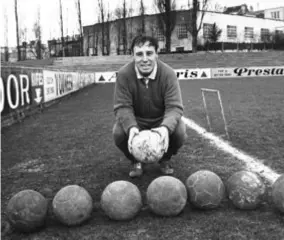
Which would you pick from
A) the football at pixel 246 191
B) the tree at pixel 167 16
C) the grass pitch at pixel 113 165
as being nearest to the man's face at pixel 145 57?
the grass pitch at pixel 113 165

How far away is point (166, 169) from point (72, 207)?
5.94 ft

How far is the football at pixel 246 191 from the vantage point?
366 cm

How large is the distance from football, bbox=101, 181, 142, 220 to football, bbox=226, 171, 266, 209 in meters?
0.93

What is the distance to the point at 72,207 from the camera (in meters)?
3.49

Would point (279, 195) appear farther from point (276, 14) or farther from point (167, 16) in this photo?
point (276, 14)

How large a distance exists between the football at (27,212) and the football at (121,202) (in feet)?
1.90

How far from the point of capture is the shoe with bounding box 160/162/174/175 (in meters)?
4.99

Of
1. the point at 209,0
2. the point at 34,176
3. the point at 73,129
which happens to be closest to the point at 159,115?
the point at 34,176

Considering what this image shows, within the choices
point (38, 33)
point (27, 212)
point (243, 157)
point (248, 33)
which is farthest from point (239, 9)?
point (27, 212)

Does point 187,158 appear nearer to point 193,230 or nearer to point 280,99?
point 193,230

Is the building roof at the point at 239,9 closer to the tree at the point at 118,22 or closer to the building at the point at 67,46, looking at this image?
the tree at the point at 118,22

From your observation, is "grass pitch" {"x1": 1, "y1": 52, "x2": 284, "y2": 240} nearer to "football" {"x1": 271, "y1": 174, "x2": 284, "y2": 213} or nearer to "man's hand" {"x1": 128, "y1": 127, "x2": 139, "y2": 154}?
"football" {"x1": 271, "y1": 174, "x2": 284, "y2": 213}

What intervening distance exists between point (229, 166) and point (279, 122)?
13.2ft

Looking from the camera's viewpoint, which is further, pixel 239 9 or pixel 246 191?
pixel 239 9
